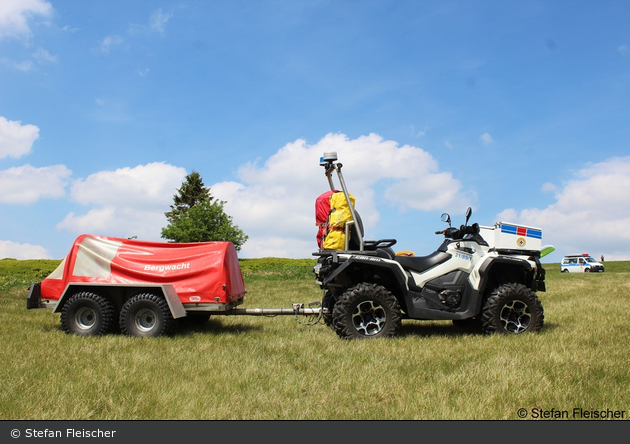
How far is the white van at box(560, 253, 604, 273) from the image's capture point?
38062mm

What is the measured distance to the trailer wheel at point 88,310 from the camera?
7.66m

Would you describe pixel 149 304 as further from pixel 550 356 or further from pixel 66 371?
pixel 550 356

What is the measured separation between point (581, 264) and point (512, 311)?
37.1m

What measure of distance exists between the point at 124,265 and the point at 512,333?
649 cm

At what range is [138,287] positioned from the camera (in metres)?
7.80

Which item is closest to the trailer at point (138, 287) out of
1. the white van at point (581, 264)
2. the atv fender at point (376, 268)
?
the atv fender at point (376, 268)

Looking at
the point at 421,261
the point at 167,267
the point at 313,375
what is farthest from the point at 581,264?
the point at 313,375

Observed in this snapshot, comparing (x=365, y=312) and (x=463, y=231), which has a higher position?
(x=463, y=231)

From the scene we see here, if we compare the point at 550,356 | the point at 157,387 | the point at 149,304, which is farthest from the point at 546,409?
the point at 149,304

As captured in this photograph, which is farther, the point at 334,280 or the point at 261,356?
the point at 334,280

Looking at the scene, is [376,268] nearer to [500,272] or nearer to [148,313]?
[500,272]

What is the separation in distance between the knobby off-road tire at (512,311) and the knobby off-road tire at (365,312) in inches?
58.5
